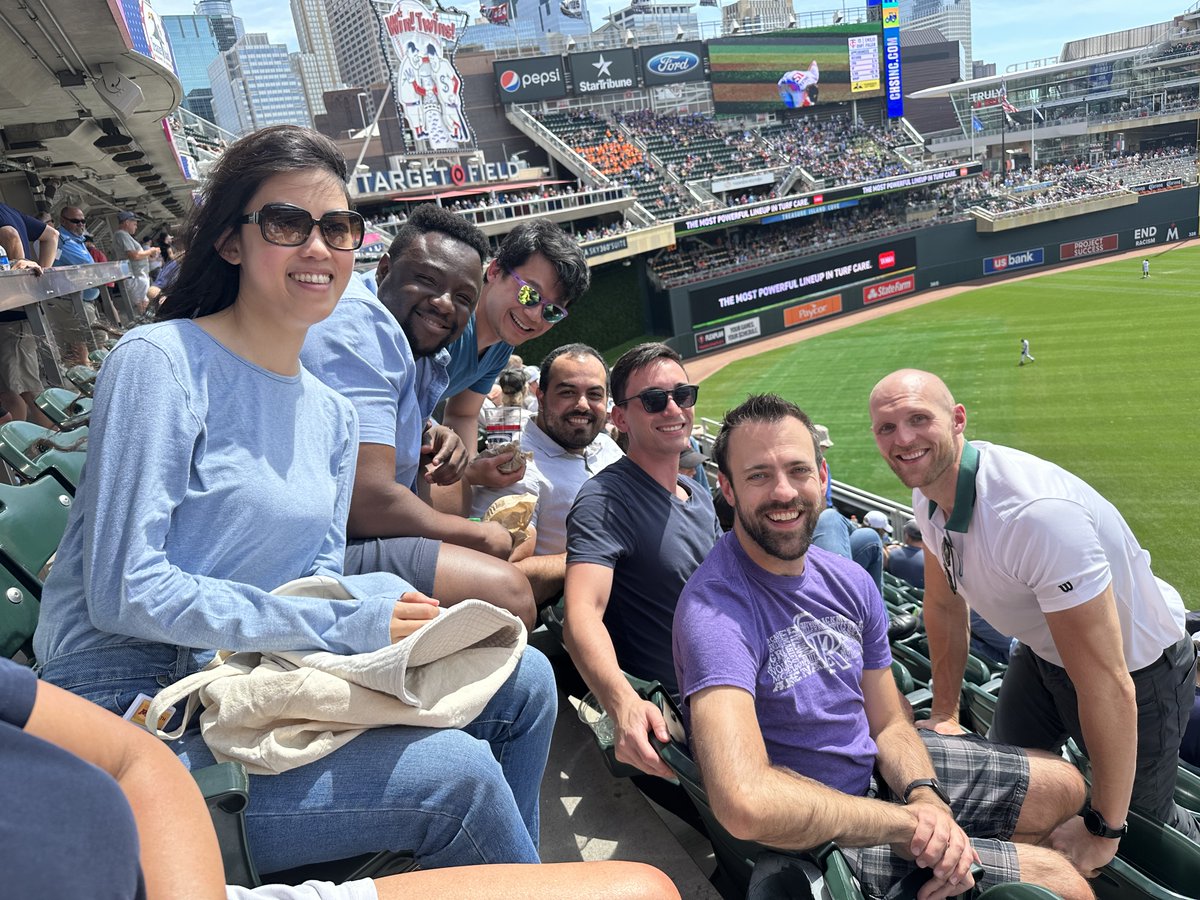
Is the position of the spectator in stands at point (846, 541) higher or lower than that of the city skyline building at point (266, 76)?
lower

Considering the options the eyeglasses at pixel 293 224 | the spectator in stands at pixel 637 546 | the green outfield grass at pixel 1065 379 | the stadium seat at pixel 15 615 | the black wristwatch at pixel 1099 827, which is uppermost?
the eyeglasses at pixel 293 224

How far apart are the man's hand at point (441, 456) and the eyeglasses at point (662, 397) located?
666 mm

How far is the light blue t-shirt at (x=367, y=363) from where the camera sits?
2.21m

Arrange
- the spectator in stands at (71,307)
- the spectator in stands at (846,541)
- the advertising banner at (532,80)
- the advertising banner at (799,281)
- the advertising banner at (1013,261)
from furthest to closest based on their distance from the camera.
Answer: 1. the advertising banner at (532,80)
2. the advertising banner at (1013,261)
3. the advertising banner at (799,281)
4. the spectator in stands at (71,307)
5. the spectator in stands at (846,541)

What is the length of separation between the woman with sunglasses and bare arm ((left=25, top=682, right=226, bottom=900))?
1.16ft

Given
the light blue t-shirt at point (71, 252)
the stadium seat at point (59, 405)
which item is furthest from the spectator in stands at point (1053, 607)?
the light blue t-shirt at point (71, 252)

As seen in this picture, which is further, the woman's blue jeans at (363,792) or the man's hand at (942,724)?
the man's hand at (942,724)

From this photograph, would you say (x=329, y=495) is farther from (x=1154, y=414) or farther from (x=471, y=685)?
(x=1154, y=414)

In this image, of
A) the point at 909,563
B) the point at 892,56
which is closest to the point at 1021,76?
the point at 892,56

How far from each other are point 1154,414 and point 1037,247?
2441cm

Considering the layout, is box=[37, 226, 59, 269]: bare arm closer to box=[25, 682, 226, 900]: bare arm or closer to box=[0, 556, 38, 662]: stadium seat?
box=[0, 556, 38, 662]: stadium seat

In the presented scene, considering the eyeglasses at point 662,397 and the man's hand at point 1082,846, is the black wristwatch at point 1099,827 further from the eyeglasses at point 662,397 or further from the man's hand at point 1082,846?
the eyeglasses at point 662,397

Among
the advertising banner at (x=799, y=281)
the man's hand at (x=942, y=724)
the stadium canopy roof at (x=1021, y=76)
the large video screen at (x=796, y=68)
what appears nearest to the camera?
the man's hand at (x=942, y=724)

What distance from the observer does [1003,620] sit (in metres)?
2.63
